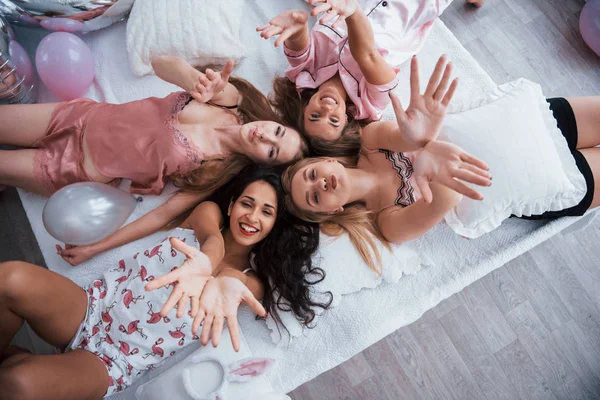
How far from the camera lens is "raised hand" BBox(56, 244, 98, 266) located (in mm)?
1398

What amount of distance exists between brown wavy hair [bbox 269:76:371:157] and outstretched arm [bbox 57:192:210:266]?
0.37m

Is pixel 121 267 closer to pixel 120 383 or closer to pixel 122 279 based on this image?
pixel 122 279

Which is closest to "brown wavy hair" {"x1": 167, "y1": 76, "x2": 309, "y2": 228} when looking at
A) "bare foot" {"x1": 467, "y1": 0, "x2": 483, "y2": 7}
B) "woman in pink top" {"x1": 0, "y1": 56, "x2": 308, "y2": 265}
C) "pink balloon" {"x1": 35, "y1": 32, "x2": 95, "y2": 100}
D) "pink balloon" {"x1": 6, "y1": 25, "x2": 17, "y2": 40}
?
"woman in pink top" {"x1": 0, "y1": 56, "x2": 308, "y2": 265}

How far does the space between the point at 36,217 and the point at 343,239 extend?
0.97 metres

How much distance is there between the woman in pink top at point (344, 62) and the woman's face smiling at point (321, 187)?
13 cm

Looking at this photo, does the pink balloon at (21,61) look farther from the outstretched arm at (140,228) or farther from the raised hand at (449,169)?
the raised hand at (449,169)

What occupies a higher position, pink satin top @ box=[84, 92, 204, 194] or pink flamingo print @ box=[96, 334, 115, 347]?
pink satin top @ box=[84, 92, 204, 194]

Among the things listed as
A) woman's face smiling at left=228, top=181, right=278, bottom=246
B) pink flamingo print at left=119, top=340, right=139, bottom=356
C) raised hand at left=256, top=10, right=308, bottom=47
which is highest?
raised hand at left=256, top=10, right=308, bottom=47

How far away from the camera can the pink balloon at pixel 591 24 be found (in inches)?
69.1

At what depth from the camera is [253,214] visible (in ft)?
4.10

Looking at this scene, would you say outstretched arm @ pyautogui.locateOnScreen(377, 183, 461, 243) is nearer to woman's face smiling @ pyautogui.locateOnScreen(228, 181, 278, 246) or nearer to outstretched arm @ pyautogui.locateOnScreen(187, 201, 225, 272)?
woman's face smiling @ pyautogui.locateOnScreen(228, 181, 278, 246)

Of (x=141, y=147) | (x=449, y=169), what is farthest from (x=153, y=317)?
(x=449, y=169)

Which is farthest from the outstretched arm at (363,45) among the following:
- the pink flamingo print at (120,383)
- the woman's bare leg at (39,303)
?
the pink flamingo print at (120,383)

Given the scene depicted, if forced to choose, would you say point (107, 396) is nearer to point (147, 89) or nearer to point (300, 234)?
point (300, 234)
